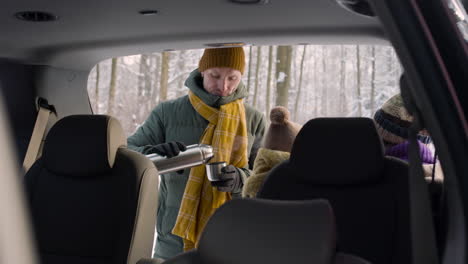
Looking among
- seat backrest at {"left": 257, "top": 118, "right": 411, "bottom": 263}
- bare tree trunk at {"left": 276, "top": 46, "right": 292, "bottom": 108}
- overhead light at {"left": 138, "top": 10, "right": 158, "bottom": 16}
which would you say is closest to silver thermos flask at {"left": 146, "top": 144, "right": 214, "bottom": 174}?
overhead light at {"left": 138, "top": 10, "right": 158, "bottom": 16}

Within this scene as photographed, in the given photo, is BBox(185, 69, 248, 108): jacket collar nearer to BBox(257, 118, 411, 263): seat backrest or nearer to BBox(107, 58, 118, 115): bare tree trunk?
BBox(257, 118, 411, 263): seat backrest

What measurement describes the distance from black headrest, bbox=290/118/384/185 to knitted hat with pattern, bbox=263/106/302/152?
618 millimetres

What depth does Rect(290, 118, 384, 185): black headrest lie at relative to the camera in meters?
1.82

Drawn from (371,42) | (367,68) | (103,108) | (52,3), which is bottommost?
(103,108)

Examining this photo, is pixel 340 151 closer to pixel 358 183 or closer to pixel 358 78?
pixel 358 183

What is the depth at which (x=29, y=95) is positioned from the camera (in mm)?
2967

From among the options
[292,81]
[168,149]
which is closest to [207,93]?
[168,149]

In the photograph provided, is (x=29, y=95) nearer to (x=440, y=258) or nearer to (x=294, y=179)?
(x=294, y=179)

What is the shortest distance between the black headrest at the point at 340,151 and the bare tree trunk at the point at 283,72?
6.36 m

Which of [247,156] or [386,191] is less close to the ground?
[386,191]

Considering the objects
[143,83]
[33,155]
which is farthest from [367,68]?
[33,155]

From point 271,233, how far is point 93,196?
5.29ft

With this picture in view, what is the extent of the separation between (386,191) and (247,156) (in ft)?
4.68

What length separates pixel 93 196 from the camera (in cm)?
242
